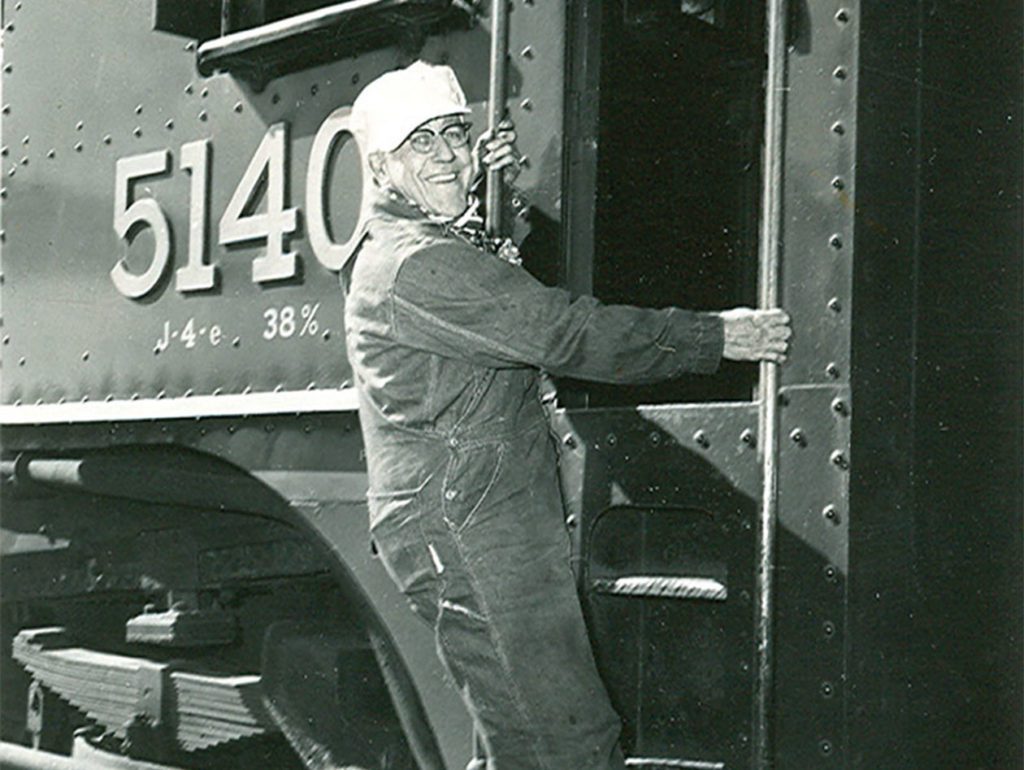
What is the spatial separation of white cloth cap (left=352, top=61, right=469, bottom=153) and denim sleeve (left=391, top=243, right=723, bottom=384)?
Answer: 0.73 feet

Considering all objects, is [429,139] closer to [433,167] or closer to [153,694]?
[433,167]

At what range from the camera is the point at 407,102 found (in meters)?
2.90

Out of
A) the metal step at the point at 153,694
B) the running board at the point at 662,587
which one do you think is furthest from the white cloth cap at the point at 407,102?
the metal step at the point at 153,694

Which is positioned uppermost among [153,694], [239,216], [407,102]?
[407,102]

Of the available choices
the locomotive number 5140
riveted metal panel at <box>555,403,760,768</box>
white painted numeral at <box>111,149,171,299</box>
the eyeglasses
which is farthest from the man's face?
white painted numeral at <box>111,149,171,299</box>

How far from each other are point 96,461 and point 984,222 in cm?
237

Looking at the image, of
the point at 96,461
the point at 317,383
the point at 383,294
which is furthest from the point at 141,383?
the point at 383,294

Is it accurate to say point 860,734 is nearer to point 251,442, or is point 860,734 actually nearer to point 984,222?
point 984,222

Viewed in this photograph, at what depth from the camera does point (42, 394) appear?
432 centimetres

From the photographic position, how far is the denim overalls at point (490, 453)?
280cm

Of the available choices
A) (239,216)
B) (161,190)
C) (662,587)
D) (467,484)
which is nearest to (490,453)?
(467,484)

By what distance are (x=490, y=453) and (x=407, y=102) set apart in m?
0.64

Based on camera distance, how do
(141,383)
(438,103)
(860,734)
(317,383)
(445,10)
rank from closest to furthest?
(860,734), (438,103), (445,10), (317,383), (141,383)

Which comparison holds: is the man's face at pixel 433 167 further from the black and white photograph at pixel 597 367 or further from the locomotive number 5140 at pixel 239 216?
the locomotive number 5140 at pixel 239 216
